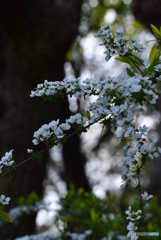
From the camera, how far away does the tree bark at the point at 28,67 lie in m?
3.18

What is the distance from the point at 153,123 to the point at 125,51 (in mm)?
6811

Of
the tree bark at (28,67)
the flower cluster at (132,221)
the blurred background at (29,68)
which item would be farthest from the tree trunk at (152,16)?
the flower cluster at (132,221)

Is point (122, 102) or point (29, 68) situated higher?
point (29, 68)

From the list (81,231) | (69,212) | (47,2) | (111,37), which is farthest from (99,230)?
(47,2)

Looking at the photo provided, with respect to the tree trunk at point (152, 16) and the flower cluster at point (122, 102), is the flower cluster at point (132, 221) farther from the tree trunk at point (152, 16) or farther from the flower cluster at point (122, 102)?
the tree trunk at point (152, 16)

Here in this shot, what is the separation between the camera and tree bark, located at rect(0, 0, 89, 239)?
318 centimetres

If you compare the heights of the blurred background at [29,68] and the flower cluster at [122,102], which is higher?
the blurred background at [29,68]

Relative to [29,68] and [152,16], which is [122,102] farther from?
[152,16]

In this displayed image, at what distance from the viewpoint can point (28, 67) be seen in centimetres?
332

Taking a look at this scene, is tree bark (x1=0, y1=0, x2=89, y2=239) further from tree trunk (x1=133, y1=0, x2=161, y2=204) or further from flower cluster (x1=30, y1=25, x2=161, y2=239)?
flower cluster (x1=30, y1=25, x2=161, y2=239)

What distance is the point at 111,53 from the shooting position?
1177 millimetres

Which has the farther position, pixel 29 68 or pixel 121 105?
pixel 29 68

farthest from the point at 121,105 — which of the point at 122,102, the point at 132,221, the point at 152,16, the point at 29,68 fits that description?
A: the point at 152,16

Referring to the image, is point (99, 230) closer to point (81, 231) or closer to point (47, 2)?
point (81, 231)
